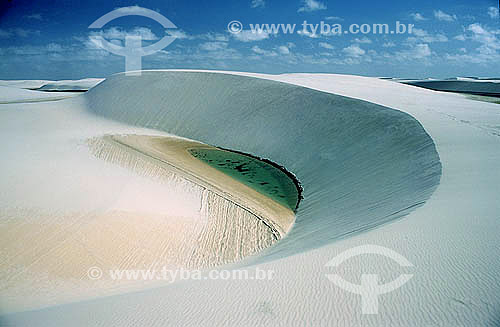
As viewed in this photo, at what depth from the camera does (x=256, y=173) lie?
1561 cm

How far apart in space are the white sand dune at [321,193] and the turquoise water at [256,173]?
587 millimetres

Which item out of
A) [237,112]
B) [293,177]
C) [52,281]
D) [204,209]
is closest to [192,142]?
[237,112]

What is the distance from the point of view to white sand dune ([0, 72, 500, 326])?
4273 mm

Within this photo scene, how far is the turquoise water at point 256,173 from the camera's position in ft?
42.5

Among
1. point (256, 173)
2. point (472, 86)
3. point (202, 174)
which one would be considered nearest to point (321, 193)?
point (256, 173)

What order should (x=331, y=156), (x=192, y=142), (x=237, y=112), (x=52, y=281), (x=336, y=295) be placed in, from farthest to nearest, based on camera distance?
(x=237, y=112) < (x=192, y=142) < (x=331, y=156) < (x=52, y=281) < (x=336, y=295)

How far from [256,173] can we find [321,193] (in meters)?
4.06

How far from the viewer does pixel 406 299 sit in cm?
415

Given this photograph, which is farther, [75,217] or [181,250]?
[75,217]

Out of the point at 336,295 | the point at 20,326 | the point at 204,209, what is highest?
the point at 336,295

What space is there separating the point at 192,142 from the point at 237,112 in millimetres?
3662

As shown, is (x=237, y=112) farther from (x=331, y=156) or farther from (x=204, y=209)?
(x=204, y=209)

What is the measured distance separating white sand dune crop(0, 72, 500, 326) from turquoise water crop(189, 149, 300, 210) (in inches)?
23.1

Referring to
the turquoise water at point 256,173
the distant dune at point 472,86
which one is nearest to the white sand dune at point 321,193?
the turquoise water at point 256,173
